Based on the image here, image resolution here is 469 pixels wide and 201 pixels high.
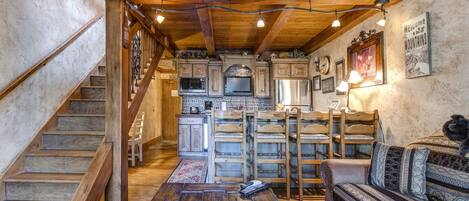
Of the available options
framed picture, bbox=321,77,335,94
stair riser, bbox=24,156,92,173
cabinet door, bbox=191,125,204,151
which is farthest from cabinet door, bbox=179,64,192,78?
stair riser, bbox=24,156,92,173

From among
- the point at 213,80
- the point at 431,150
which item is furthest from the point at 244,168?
the point at 213,80

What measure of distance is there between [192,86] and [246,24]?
2.27 meters

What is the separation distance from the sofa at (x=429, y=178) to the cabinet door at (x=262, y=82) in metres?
3.73

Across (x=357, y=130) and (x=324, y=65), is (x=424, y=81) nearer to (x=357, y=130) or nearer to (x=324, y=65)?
(x=357, y=130)

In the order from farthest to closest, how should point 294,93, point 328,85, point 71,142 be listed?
point 294,93 → point 328,85 → point 71,142

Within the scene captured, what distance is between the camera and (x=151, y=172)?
4375 millimetres

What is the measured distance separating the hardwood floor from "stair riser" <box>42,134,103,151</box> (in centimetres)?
79

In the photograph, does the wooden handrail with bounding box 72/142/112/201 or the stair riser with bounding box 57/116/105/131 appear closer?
the wooden handrail with bounding box 72/142/112/201

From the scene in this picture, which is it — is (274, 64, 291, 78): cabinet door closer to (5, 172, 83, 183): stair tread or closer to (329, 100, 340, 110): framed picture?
(329, 100, 340, 110): framed picture

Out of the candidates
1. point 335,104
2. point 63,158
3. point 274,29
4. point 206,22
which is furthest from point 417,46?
point 63,158

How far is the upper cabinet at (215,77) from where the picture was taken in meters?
6.04

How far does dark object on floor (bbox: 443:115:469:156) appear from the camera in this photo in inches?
68.6

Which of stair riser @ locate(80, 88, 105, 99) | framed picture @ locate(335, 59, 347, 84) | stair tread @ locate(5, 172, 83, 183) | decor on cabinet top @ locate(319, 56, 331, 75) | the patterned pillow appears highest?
decor on cabinet top @ locate(319, 56, 331, 75)

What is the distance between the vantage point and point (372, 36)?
340 cm
